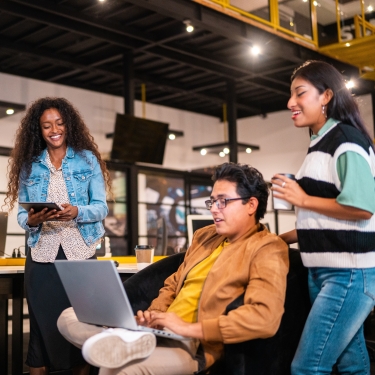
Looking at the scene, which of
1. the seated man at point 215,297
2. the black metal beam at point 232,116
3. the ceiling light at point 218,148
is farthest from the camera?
the ceiling light at point 218,148

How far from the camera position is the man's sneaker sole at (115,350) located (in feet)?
5.31

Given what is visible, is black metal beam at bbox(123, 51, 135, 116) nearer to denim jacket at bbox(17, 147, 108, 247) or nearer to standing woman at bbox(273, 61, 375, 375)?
denim jacket at bbox(17, 147, 108, 247)

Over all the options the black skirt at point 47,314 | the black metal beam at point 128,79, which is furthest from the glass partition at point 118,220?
the black skirt at point 47,314

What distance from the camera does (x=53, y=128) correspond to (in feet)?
9.22

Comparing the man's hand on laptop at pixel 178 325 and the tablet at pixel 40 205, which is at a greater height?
the tablet at pixel 40 205

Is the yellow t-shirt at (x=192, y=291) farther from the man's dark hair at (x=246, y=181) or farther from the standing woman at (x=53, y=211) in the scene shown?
the standing woman at (x=53, y=211)

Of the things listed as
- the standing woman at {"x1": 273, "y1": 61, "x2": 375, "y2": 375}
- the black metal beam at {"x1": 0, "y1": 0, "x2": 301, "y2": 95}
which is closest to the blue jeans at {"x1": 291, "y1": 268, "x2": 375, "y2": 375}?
the standing woman at {"x1": 273, "y1": 61, "x2": 375, "y2": 375}

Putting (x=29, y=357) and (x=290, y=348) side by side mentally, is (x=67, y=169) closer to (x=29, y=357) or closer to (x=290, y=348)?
(x=29, y=357)

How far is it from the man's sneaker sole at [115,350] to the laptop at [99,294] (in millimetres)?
78

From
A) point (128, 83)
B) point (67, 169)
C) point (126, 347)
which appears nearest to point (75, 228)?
point (67, 169)

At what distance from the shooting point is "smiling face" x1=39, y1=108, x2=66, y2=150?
2.81 m

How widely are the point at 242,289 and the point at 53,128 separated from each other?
1331mm

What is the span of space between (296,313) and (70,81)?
9069 mm

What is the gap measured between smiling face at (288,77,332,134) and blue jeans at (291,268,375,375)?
527 mm
